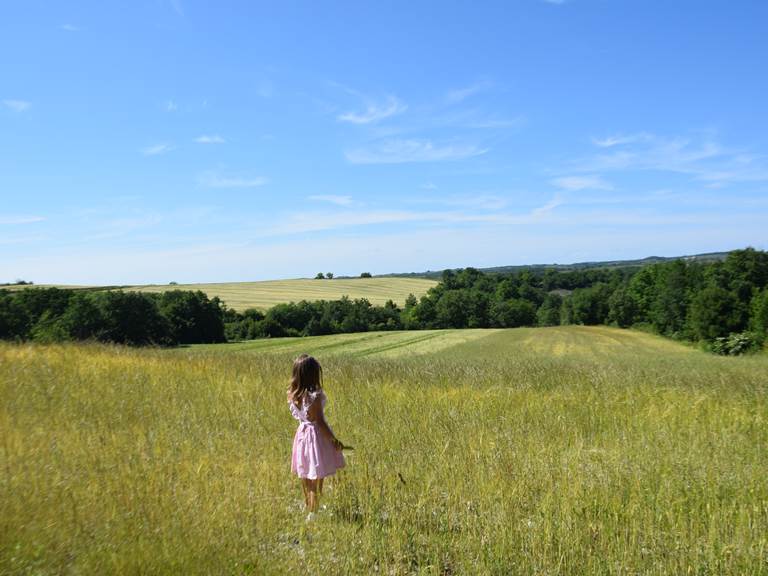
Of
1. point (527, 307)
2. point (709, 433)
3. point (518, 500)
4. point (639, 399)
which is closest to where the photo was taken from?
point (518, 500)

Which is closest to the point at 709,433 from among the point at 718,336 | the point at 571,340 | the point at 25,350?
the point at 25,350

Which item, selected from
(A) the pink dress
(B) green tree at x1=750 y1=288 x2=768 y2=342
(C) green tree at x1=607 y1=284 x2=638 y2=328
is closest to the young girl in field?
(A) the pink dress

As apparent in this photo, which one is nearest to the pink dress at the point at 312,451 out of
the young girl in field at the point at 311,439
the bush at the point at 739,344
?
the young girl in field at the point at 311,439

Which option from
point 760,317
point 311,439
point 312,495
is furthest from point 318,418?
point 760,317

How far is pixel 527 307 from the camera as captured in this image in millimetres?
90875

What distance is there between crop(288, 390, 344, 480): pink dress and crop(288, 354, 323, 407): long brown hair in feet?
0.18

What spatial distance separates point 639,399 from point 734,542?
518 cm

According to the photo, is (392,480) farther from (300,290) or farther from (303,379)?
(300,290)

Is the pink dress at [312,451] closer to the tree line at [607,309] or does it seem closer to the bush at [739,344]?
the bush at [739,344]

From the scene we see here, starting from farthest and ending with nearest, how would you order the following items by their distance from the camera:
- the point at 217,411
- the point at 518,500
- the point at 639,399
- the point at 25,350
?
1. the point at 25,350
2. the point at 639,399
3. the point at 217,411
4. the point at 518,500

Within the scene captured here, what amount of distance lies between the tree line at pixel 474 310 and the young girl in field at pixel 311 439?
26.1 metres

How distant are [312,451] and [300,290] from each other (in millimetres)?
90544

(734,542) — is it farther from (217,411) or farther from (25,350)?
(25,350)

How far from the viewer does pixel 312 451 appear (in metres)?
4.62
